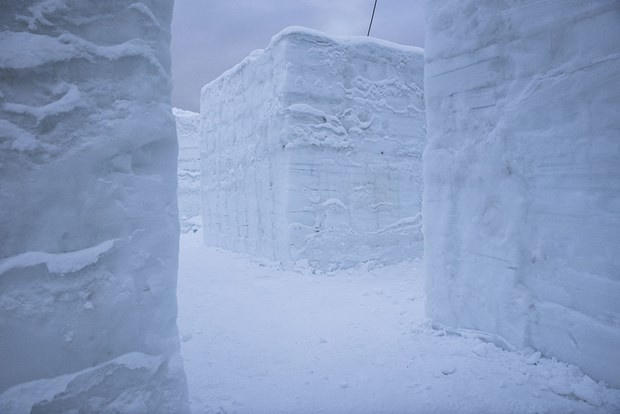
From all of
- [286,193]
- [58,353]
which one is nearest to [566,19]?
[58,353]

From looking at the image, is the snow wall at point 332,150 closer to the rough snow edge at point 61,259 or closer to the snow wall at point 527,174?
the snow wall at point 527,174

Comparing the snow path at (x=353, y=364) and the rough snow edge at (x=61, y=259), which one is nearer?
the rough snow edge at (x=61, y=259)

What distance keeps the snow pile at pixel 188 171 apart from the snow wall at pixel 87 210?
10.2m

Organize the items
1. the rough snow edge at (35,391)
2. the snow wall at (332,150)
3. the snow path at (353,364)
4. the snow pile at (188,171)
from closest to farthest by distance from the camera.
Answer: the rough snow edge at (35,391)
the snow path at (353,364)
the snow wall at (332,150)
the snow pile at (188,171)

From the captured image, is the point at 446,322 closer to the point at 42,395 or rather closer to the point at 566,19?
the point at 566,19

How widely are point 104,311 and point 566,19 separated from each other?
101 inches

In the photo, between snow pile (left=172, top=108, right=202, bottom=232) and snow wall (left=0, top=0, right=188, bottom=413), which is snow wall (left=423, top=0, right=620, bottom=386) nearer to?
snow wall (left=0, top=0, right=188, bottom=413)

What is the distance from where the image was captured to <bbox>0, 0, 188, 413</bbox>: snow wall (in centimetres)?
108

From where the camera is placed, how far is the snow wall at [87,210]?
1.08m

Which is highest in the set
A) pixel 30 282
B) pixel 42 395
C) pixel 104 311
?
pixel 30 282

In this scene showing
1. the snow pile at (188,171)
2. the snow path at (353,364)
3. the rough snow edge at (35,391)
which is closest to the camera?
the rough snow edge at (35,391)

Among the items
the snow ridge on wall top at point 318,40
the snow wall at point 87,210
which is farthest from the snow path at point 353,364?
the snow ridge on wall top at point 318,40

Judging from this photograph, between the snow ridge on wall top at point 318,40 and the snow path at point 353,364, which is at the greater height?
the snow ridge on wall top at point 318,40

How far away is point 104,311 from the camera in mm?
1239
